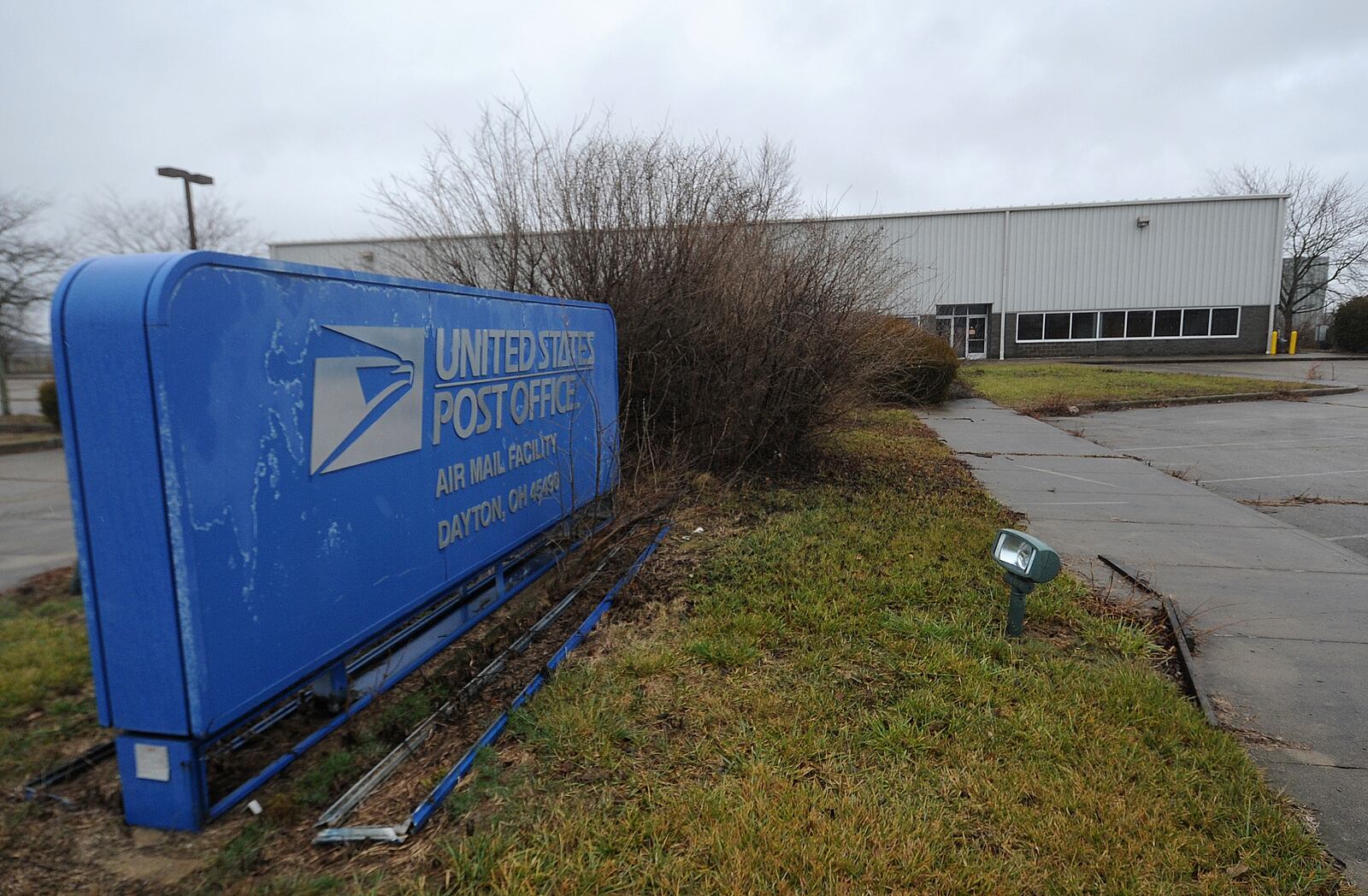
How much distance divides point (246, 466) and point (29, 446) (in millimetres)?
1308

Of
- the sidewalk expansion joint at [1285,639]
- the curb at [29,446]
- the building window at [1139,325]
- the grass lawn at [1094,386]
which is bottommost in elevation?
the sidewalk expansion joint at [1285,639]

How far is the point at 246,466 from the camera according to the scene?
2625 millimetres

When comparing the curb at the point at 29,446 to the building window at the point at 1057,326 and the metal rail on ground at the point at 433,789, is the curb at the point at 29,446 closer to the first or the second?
the metal rail on ground at the point at 433,789

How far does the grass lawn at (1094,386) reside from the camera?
1816 cm

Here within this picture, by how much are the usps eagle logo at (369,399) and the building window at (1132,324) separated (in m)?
34.7

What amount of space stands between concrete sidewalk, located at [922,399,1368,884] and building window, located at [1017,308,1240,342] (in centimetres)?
→ 2602

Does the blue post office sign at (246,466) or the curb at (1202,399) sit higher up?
the blue post office sign at (246,466)

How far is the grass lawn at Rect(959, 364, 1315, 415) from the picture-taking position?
1816 cm

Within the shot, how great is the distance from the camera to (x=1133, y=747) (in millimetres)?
3223

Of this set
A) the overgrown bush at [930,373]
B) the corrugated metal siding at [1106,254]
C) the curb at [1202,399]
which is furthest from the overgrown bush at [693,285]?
the corrugated metal siding at [1106,254]

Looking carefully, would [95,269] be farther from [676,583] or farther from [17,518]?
[676,583]

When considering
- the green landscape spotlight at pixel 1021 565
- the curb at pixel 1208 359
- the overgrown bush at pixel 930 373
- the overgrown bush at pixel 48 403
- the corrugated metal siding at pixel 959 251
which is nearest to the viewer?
the overgrown bush at pixel 48 403

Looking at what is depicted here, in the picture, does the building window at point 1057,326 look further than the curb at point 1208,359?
Yes

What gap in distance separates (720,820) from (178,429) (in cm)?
209
